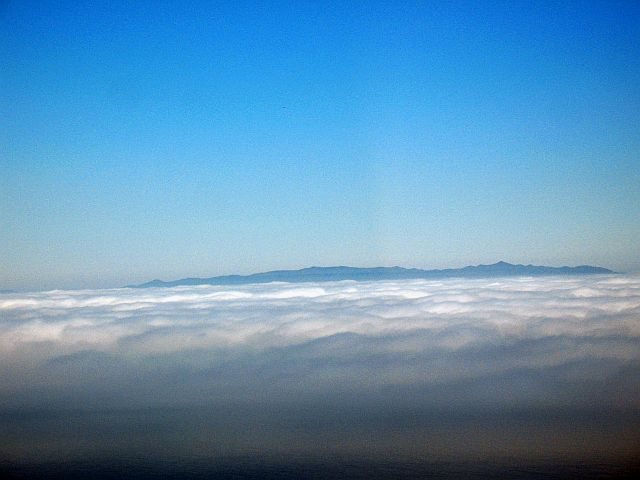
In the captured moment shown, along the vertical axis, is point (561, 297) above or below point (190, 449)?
above

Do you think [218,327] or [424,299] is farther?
[424,299]

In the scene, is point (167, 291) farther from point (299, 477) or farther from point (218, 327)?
point (299, 477)

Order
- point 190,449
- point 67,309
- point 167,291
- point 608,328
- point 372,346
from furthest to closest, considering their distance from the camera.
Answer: point 167,291 → point 372,346 → point 67,309 → point 608,328 → point 190,449

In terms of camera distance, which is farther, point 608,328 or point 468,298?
point 468,298

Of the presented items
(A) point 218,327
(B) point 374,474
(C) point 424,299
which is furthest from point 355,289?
(B) point 374,474

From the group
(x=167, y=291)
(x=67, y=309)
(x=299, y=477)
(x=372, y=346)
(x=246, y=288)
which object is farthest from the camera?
(x=246, y=288)

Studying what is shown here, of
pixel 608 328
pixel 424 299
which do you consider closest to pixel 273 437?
pixel 608 328

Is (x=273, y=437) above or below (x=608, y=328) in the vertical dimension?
below

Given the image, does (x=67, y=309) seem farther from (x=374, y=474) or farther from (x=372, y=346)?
(x=374, y=474)

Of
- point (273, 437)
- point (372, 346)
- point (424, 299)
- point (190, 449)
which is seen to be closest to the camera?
point (190, 449)
